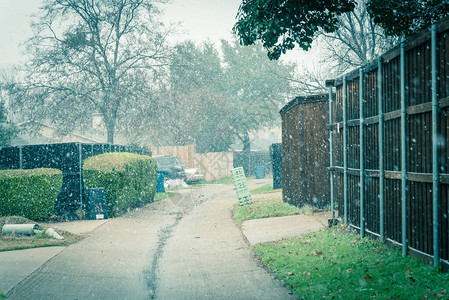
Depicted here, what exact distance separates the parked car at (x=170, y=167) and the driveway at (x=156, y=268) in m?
12.5

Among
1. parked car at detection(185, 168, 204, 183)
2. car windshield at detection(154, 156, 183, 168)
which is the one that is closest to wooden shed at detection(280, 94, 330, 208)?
car windshield at detection(154, 156, 183, 168)

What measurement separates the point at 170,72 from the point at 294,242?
19.7 metres

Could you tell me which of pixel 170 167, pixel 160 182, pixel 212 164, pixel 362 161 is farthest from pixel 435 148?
pixel 212 164

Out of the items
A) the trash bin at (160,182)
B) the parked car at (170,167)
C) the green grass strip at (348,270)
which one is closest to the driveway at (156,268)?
the green grass strip at (348,270)

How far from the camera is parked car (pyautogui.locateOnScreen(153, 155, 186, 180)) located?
2408 cm

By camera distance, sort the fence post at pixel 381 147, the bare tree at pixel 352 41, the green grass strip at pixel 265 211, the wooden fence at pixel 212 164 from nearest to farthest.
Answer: the fence post at pixel 381 147, the green grass strip at pixel 265 211, the bare tree at pixel 352 41, the wooden fence at pixel 212 164

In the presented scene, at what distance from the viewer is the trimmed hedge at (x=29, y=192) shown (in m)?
11.3

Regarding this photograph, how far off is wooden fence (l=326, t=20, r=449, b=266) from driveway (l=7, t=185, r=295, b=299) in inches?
77.4

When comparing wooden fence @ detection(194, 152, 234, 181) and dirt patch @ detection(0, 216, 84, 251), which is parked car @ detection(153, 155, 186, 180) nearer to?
wooden fence @ detection(194, 152, 234, 181)

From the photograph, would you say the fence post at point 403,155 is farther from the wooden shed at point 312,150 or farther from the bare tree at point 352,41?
the bare tree at point 352,41

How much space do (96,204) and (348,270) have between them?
27.7 ft

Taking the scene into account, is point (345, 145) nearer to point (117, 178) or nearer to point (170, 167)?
point (117, 178)

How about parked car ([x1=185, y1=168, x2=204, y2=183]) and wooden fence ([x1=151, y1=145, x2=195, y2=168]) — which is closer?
parked car ([x1=185, y1=168, x2=204, y2=183])

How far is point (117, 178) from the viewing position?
1246 centimetres
